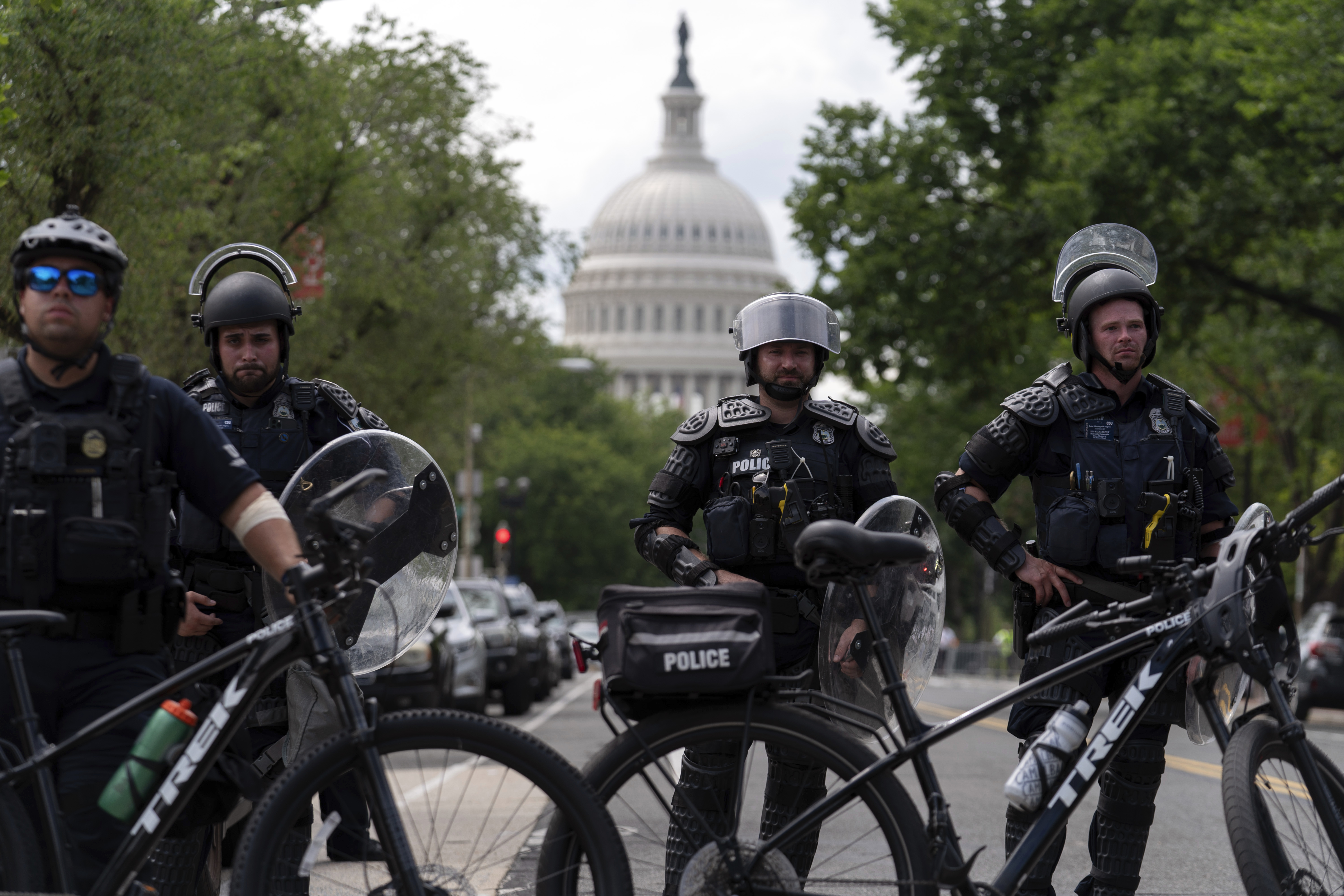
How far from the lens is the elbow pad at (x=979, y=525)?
18.6 feet

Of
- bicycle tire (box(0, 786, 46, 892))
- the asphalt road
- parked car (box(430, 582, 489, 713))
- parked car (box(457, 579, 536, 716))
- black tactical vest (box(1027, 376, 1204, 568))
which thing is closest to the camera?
bicycle tire (box(0, 786, 46, 892))

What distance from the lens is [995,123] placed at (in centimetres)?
2541

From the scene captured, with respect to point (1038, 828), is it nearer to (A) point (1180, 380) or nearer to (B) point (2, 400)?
(B) point (2, 400)

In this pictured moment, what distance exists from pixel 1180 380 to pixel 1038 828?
33.5 metres

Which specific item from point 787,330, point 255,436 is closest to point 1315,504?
point 787,330

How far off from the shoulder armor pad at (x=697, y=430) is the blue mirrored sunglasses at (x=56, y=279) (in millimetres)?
1988

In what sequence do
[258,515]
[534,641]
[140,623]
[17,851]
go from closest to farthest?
[17,851], [140,623], [258,515], [534,641]

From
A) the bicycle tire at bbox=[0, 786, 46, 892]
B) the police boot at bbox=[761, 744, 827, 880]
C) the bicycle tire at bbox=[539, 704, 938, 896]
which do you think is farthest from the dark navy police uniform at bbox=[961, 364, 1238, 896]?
the bicycle tire at bbox=[0, 786, 46, 892]

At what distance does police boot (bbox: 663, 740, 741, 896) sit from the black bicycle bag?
6.6 inches

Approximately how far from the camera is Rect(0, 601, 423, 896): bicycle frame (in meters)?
4.08

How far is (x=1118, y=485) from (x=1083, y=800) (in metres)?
1.04

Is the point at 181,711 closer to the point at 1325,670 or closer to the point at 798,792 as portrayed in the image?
the point at 798,792

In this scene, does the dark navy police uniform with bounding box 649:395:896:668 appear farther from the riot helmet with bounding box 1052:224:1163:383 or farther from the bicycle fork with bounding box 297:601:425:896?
the bicycle fork with bounding box 297:601:425:896

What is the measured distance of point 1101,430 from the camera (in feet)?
18.6
